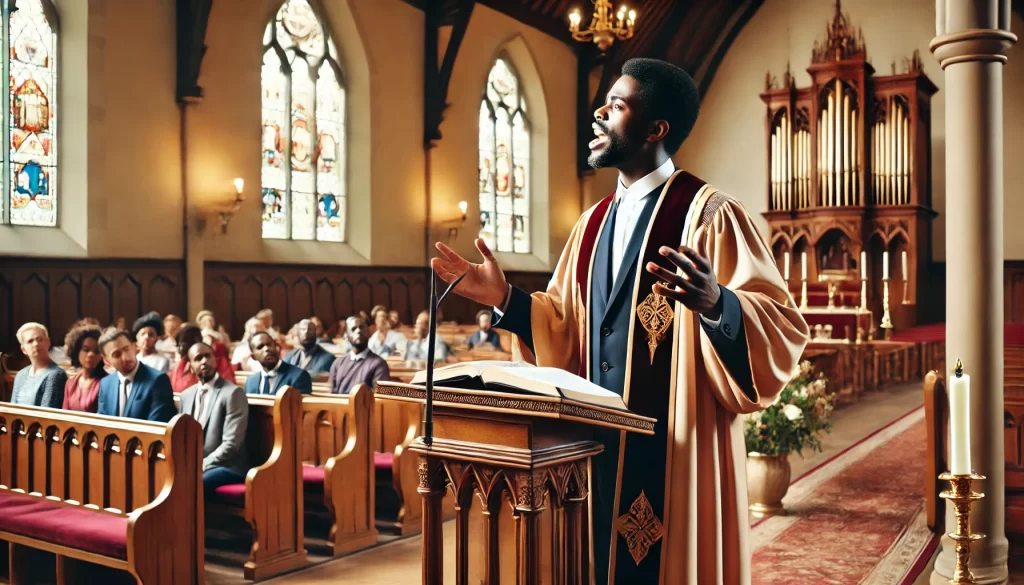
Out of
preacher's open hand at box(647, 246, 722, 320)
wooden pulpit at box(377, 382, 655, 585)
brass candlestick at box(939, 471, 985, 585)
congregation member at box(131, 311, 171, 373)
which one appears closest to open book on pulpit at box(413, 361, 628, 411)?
wooden pulpit at box(377, 382, 655, 585)

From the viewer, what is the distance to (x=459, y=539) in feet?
6.02

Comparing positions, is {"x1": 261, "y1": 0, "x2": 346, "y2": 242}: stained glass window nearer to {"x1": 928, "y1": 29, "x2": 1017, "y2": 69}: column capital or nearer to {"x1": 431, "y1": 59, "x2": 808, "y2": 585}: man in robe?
{"x1": 928, "y1": 29, "x2": 1017, "y2": 69}: column capital

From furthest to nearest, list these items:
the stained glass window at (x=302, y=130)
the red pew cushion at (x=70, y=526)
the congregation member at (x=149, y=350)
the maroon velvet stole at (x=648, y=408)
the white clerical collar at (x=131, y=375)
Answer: the stained glass window at (x=302, y=130)
the congregation member at (x=149, y=350)
the white clerical collar at (x=131, y=375)
the red pew cushion at (x=70, y=526)
the maroon velvet stole at (x=648, y=408)

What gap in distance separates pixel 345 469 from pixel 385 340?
4977 mm

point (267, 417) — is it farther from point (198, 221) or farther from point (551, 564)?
point (198, 221)

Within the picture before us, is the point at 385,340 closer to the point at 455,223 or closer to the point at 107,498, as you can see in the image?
the point at 455,223

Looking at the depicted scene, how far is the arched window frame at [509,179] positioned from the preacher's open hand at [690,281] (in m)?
13.4

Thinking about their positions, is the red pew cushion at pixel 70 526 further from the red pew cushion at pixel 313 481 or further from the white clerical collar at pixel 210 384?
the red pew cushion at pixel 313 481

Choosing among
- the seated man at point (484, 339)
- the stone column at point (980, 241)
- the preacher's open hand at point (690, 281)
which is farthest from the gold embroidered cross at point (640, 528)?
the seated man at point (484, 339)

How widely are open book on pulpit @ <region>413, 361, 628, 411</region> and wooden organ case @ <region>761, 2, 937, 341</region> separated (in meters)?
13.5

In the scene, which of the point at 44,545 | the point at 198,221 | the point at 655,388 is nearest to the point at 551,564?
the point at 655,388

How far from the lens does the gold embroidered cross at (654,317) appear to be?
2182 mm

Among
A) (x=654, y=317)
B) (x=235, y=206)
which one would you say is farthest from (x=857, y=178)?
(x=654, y=317)

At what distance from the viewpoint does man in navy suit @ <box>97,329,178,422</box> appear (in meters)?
4.83
